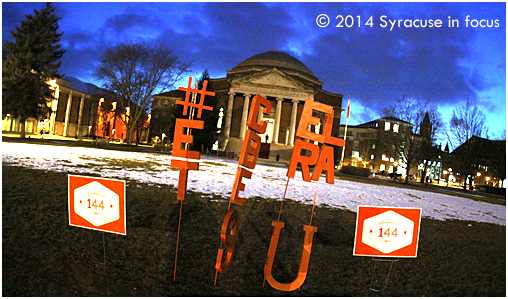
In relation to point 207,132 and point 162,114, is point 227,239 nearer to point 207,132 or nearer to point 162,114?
point 207,132

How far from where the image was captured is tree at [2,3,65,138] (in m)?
35.2

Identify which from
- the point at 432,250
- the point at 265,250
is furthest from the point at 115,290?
the point at 432,250

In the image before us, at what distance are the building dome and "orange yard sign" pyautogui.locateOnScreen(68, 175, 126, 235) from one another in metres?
62.4

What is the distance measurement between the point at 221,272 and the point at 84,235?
3.00 m

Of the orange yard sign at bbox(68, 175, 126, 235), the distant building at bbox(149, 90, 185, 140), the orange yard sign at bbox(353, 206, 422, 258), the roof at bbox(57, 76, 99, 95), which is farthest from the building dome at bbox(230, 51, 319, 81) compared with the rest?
the orange yard sign at bbox(68, 175, 126, 235)

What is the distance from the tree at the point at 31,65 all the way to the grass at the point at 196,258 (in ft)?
109

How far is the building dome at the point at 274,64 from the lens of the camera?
66644 millimetres

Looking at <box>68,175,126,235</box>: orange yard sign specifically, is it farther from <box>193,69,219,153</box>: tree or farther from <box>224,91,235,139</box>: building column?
<box>224,91,235,139</box>: building column

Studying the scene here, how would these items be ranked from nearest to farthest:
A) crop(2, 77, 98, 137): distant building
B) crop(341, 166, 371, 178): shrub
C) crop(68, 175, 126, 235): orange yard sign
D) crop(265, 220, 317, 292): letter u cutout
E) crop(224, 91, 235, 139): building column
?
crop(265, 220, 317, 292): letter u cutout → crop(68, 175, 126, 235): orange yard sign → crop(341, 166, 371, 178): shrub → crop(224, 91, 235, 139): building column → crop(2, 77, 98, 137): distant building

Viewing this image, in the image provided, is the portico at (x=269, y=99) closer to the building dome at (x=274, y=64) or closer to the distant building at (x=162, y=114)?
the building dome at (x=274, y=64)

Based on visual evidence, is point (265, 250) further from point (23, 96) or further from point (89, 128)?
point (89, 128)

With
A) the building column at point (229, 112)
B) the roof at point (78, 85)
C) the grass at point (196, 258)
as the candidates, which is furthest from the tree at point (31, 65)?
the grass at point (196, 258)

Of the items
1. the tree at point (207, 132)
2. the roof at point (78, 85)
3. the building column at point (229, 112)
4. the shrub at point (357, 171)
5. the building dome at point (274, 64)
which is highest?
the building dome at point (274, 64)

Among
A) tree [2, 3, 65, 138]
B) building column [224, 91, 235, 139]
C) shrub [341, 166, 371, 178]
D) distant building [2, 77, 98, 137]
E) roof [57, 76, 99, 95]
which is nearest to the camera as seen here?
tree [2, 3, 65, 138]
